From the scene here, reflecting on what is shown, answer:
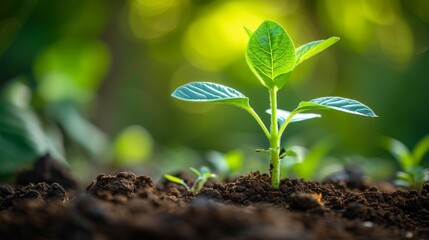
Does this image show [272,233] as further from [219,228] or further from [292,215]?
[292,215]

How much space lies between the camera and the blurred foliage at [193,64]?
3787 millimetres

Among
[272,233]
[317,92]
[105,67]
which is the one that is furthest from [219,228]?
[317,92]

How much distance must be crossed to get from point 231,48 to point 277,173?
213 inches

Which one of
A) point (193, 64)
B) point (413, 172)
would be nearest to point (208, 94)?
point (413, 172)

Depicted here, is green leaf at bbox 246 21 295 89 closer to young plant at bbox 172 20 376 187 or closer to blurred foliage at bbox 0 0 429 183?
young plant at bbox 172 20 376 187

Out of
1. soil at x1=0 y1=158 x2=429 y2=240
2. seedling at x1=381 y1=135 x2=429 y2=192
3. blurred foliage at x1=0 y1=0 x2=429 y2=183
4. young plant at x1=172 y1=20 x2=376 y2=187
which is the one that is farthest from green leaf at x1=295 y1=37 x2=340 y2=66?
blurred foliage at x1=0 y1=0 x2=429 y2=183

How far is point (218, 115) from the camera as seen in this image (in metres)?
7.46

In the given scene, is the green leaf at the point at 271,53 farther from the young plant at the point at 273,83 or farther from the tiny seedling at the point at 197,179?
the tiny seedling at the point at 197,179

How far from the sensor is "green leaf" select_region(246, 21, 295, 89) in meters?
1.16

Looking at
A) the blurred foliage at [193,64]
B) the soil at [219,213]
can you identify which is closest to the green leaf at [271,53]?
the soil at [219,213]

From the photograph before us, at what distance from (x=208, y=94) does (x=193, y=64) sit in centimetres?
Answer: 624

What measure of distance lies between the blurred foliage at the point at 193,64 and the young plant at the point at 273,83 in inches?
59.4

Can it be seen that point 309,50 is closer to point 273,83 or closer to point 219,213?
point 273,83

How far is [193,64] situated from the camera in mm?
7316
